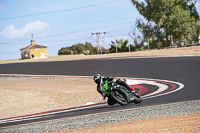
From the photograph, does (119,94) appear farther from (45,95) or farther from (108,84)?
(45,95)

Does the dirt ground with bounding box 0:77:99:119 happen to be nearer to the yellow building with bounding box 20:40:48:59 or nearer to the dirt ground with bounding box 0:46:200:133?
the dirt ground with bounding box 0:46:200:133

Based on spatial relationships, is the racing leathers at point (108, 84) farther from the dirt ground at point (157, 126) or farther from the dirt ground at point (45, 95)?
the dirt ground at point (45, 95)

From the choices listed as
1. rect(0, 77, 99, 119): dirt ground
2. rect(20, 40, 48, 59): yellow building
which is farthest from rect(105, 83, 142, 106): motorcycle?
rect(20, 40, 48, 59): yellow building

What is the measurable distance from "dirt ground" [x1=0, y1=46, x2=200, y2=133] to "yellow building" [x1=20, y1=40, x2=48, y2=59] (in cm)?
5275

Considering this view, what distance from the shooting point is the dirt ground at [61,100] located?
6.37m

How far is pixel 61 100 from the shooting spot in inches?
650

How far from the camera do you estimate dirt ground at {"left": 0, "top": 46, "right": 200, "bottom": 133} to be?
637cm

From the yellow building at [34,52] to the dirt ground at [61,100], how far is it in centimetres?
5275

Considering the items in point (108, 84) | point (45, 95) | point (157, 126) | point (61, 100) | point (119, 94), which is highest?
point (108, 84)

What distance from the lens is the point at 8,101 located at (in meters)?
16.6

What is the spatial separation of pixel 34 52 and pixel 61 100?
64580mm

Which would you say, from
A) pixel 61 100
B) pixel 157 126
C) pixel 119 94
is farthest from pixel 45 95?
pixel 157 126

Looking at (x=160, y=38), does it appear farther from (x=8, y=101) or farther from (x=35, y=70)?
(x=8, y=101)

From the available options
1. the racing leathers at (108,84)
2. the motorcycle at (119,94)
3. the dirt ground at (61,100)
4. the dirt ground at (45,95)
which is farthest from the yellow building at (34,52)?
the motorcycle at (119,94)
